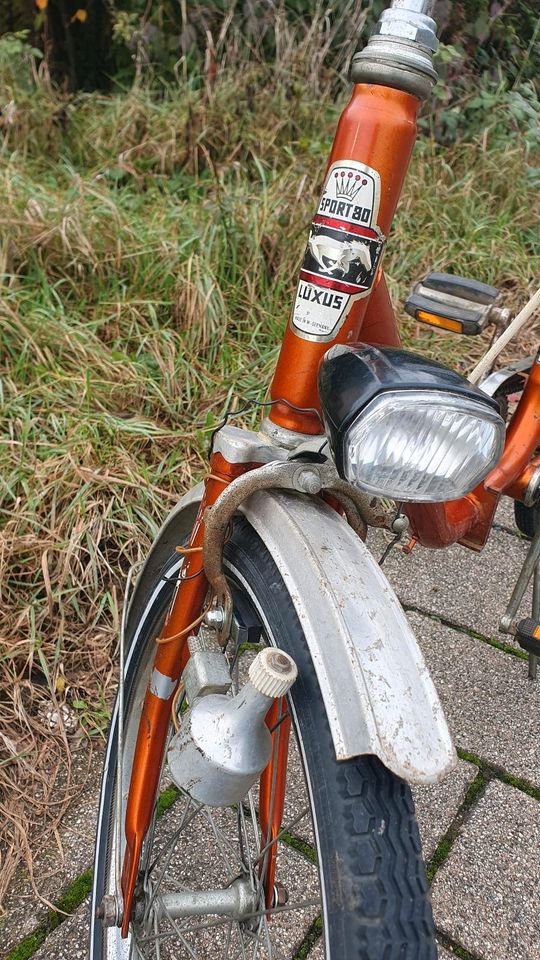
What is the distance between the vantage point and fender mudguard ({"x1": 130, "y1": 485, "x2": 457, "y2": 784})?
0.57m

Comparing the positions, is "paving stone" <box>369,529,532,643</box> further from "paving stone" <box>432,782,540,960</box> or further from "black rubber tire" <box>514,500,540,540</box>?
"paving stone" <box>432,782,540,960</box>

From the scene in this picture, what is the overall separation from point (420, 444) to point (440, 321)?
56 centimetres

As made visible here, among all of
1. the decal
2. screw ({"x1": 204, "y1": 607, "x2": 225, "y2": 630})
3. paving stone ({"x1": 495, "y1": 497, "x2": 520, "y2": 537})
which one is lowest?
paving stone ({"x1": 495, "y1": 497, "x2": 520, "y2": 537})

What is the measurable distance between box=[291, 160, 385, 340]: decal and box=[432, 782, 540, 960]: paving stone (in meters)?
0.92

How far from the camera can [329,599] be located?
64cm

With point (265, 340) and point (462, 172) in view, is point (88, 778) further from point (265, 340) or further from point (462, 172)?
point (462, 172)

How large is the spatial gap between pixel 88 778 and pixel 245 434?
844 millimetres

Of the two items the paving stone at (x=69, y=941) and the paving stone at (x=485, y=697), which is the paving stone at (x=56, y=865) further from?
the paving stone at (x=485, y=697)

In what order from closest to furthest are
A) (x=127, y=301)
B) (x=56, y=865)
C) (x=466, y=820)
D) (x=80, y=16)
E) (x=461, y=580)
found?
(x=56, y=865) → (x=466, y=820) → (x=461, y=580) → (x=127, y=301) → (x=80, y=16)

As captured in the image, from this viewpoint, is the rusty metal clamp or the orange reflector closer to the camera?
the rusty metal clamp

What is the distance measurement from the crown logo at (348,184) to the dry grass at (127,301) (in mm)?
1045

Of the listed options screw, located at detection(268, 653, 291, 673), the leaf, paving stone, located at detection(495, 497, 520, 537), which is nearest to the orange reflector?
screw, located at detection(268, 653, 291, 673)

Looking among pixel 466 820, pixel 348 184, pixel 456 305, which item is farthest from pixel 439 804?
pixel 348 184

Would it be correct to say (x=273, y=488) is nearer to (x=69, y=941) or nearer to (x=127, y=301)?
(x=69, y=941)
